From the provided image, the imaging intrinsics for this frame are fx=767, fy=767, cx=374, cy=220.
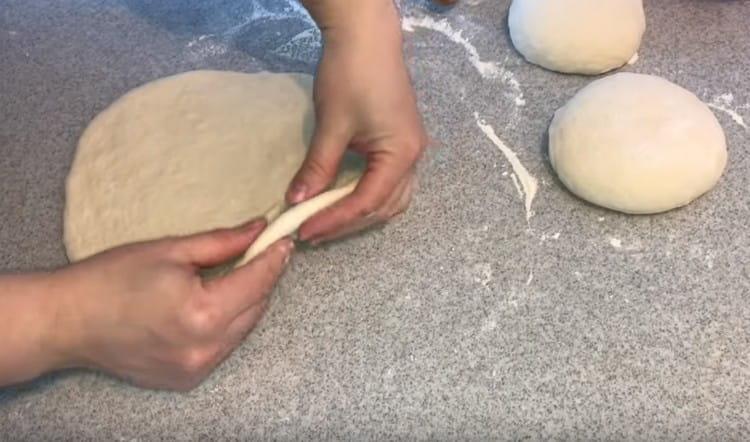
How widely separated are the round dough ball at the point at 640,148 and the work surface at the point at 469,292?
0.04 m

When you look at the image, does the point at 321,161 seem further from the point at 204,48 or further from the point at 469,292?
the point at 204,48

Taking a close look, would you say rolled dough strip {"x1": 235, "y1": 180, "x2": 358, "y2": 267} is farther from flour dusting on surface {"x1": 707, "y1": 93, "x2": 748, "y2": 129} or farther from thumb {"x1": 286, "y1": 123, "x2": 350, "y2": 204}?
flour dusting on surface {"x1": 707, "y1": 93, "x2": 748, "y2": 129}

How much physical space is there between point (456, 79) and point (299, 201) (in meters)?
0.37

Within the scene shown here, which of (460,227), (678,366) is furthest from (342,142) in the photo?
(678,366)

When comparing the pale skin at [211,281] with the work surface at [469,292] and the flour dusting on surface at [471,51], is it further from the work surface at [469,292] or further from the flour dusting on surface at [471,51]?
the flour dusting on surface at [471,51]

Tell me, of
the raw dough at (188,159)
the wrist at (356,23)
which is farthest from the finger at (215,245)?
the wrist at (356,23)

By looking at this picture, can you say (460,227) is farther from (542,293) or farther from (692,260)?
(692,260)

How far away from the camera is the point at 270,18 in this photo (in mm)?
1172

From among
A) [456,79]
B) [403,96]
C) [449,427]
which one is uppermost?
[403,96]

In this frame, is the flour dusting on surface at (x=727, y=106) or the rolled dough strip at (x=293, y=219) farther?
the flour dusting on surface at (x=727, y=106)

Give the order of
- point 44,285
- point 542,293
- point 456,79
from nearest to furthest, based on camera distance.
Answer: point 44,285 < point 542,293 < point 456,79

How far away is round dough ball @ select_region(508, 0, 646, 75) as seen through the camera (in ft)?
3.34

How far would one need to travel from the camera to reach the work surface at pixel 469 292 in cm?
81

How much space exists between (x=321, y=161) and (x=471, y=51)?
409 mm
